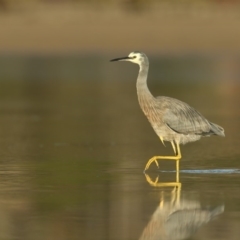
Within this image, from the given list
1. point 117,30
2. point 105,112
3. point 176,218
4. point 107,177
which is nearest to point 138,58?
point 107,177

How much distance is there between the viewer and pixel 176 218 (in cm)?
920

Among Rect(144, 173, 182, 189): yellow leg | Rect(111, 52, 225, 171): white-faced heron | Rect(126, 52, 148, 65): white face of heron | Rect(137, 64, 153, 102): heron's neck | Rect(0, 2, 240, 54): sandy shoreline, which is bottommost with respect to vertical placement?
Rect(0, 2, 240, 54): sandy shoreline

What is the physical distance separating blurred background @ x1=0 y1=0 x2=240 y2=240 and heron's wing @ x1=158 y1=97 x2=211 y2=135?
42 centimetres

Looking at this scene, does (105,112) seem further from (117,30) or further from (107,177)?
(117,30)

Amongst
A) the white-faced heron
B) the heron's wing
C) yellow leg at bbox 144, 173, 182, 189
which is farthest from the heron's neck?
→ yellow leg at bbox 144, 173, 182, 189

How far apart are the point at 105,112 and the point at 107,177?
303 inches

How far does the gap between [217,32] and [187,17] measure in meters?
2.57

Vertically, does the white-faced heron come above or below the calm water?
Result: above

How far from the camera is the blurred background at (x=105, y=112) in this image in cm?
955

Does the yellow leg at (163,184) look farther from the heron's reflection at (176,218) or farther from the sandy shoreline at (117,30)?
the sandy shoreline at (117,30)

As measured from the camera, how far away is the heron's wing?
12555mm

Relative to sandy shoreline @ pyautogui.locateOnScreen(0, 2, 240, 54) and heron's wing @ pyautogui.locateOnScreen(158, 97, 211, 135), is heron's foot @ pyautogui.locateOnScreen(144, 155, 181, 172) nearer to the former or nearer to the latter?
heron's wing @ pyautogui.locateOnScreen(158, 97, 211, 135)

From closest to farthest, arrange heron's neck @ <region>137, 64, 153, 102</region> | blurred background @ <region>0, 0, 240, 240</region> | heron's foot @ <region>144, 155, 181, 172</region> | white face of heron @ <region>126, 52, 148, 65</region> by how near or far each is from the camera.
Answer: blurred background @ <region>0, 0, 240, 240</region>
heron's foot @ <region>144, 155, 181, 172</region>
heron's neck @ <region>137, 64, 153, 102</region>
white face of heron @ <region>126, 52, 148, 65</region>

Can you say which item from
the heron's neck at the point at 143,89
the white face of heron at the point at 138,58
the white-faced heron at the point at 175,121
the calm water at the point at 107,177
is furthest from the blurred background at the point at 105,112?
the white face of heron at the point at 138,58
